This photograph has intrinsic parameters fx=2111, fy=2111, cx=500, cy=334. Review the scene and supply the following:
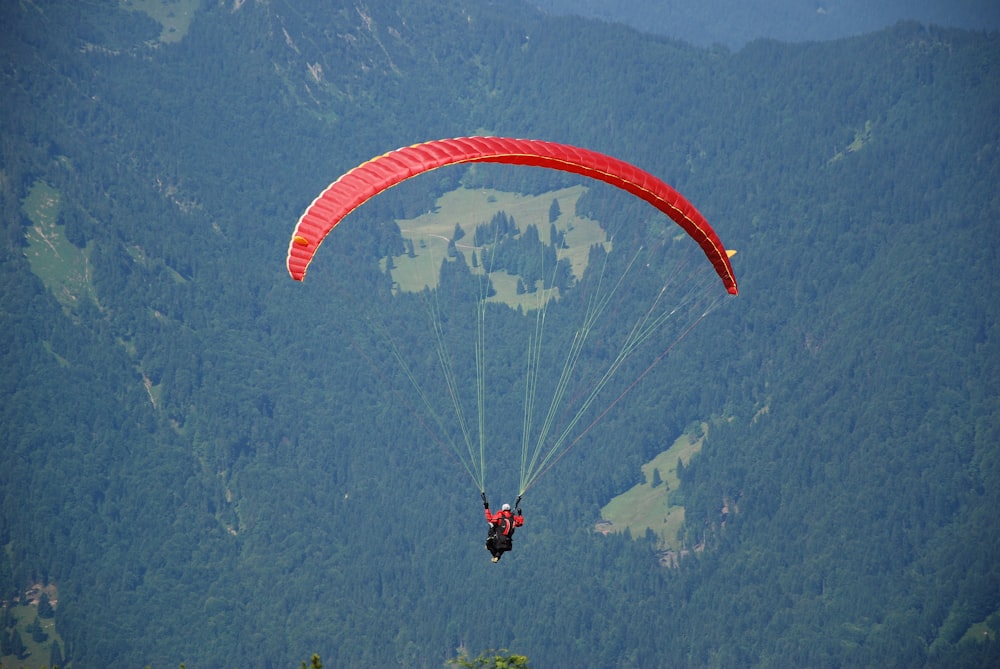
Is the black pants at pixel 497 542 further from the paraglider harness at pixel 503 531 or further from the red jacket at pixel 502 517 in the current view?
the red jacket at pixel 502 517

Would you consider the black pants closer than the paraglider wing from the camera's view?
No

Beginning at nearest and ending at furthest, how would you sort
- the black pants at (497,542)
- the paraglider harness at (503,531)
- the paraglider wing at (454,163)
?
the paraglider wing at (454,163)
the black pants at (497,542)
the paraglider harness at (503,531)

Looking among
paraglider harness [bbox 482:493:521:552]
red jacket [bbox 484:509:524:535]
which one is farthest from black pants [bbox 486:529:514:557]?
red jacket [bbox 484:509:524:535]

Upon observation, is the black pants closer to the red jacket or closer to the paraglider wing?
the red jacket

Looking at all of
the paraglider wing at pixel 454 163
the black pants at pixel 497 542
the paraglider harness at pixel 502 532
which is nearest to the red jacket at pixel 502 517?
the paraglider harness at pixel 502 532

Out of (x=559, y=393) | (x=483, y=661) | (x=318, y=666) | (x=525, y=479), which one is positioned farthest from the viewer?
(x=559, y=393)

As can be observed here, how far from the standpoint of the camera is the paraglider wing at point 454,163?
2442 inches

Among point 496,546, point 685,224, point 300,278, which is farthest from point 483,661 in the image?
point 685,224

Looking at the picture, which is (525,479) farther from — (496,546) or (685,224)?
(685,224)

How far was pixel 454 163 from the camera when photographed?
6328 centimetres

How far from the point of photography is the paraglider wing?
62.0 meters

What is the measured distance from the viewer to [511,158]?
6475 centimetres

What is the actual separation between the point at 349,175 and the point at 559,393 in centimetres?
1237

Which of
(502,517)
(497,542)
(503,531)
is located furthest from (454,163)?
(497,542)
